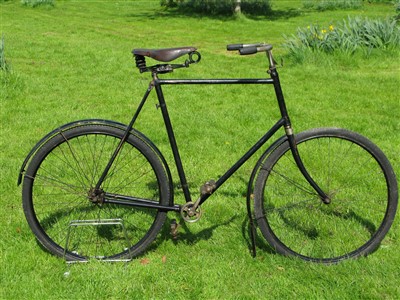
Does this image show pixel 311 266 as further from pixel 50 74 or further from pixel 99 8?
pixel 99 8

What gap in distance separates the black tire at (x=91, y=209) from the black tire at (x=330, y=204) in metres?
0.91

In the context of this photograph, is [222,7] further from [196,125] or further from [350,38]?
[196,125]

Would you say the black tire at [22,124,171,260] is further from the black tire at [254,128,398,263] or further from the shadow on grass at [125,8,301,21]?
the shadow on grass at [125,8,301,21]

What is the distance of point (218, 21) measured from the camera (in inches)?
742

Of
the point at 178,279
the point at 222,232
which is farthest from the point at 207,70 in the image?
the point at 178,279

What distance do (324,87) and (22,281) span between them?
6.68 m

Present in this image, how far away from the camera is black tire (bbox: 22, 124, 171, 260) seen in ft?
11.2

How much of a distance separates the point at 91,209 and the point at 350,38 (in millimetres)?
7891

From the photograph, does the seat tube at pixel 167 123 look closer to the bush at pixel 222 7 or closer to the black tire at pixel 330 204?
the black tire at pixel 330 204

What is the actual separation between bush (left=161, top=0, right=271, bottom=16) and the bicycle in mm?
16332

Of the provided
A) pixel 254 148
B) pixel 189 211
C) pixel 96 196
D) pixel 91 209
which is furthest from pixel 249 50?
pixel 91 209

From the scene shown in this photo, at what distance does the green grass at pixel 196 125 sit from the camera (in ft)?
10.9

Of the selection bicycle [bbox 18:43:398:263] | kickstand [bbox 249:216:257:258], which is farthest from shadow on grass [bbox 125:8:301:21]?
kickstand [bbox 249:216:257:258]

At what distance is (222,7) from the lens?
20.7 m
